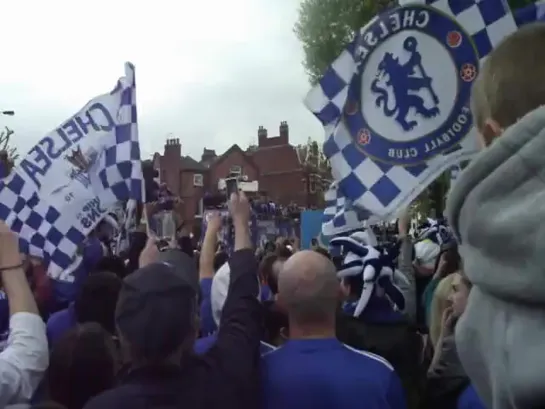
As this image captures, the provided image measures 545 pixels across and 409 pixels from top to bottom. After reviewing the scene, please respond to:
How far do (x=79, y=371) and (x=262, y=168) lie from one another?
226ft

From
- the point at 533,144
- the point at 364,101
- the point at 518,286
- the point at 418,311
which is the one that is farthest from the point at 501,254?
the point at 418,311

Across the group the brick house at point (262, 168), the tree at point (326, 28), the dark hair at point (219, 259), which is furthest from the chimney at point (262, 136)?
the dark hair at point (219, 259)

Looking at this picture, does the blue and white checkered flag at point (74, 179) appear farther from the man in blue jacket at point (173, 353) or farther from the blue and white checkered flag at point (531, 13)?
the man in blue jacket at point (173, 353)

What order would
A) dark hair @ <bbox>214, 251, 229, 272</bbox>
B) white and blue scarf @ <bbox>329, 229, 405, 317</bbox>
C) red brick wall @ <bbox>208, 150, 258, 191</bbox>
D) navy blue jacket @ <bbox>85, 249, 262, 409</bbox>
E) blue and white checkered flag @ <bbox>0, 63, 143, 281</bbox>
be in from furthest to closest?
red brick wall @ <bbox>208, 150, 258, 191</bbox>, dark hair @ <bbox>214, 251, 229, 272</bbox>, blue and white checkered flag @ <bbox>0, 63, 143, 281</bbox>, white and blue scarf @ <bbox>329, 229, 405, 317</bbox>, navy blue jacket @ <bbox>85, 249, 262, 409</bbox>

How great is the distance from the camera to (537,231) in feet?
3.56

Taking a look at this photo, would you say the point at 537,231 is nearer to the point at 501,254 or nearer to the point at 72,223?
the point at 501,254

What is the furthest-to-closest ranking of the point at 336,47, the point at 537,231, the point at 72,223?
the point at 336,47
the point at 72,223
the point at 537,231

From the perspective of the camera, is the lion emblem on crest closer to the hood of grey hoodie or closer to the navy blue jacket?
the navy blue jacket

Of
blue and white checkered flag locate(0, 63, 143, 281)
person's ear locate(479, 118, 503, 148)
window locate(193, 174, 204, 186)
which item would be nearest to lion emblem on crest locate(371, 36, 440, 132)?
blue and white checkered flag locate(0, 63, 143, 281)

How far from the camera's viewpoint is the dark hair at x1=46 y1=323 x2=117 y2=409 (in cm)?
304

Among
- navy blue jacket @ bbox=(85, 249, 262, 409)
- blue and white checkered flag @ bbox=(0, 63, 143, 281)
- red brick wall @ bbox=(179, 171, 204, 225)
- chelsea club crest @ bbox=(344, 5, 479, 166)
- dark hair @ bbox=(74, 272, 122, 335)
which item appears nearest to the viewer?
navy blue jacket @ bbox=(85, 249, 262, 409)

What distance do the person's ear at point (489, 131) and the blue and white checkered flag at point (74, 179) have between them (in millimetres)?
5591

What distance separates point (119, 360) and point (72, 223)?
13.0 ft

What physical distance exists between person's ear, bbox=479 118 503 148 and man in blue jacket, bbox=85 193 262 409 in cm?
150
